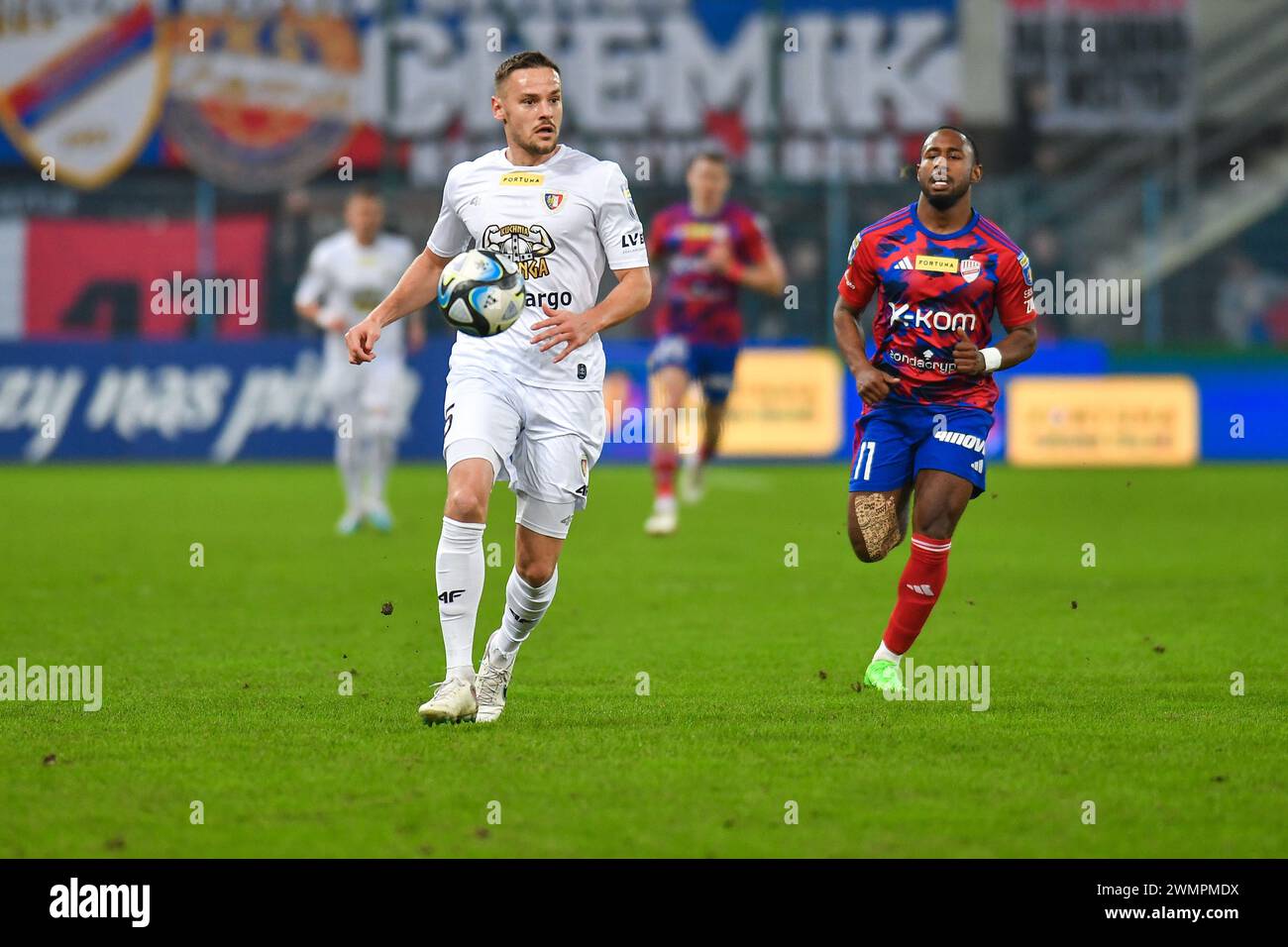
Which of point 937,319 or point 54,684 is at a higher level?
point 937,319

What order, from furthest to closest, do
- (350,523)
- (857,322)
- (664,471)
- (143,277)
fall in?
(143,277) → (350,523) → (664,471) → (857,322)

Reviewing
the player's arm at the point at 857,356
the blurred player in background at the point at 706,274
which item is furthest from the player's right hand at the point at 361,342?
the blurred player in background at the point at 706,274

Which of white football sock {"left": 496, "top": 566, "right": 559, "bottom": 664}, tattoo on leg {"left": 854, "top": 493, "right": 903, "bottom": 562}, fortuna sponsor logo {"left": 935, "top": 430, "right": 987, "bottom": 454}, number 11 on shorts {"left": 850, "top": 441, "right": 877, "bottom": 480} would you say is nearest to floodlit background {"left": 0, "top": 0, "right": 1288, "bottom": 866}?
white football sock {"left": 496, "top": 566, "right": 559, "bottom": 664}

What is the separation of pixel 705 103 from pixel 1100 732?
77.0 feet

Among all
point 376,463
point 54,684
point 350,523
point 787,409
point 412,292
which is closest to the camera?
point 412,292

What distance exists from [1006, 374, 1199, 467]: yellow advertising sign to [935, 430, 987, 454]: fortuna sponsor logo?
1516cm

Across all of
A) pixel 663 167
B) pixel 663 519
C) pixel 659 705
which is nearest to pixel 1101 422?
pixel 663 167

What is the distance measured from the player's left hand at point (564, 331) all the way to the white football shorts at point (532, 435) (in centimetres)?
23

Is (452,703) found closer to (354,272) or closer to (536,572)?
(536,572)

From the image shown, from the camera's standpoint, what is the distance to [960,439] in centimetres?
783

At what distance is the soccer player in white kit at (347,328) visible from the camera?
15.0 meters

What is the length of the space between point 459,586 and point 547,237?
134 centimetres

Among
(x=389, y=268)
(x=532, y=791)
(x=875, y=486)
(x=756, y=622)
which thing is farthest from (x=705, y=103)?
(x=532, y=791)
